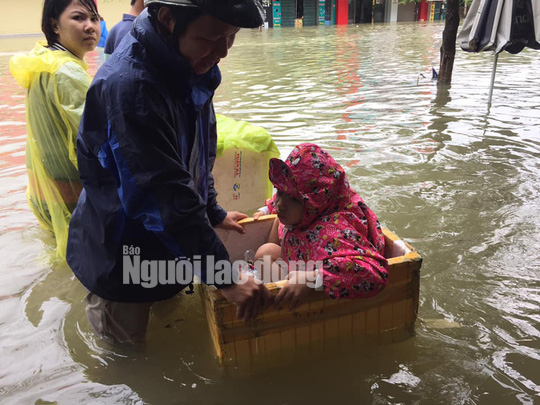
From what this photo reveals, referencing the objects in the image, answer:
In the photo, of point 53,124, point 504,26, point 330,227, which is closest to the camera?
point 330,227

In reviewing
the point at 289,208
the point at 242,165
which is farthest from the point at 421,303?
the point at 242,165

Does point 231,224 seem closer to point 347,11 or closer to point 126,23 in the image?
point 126,23

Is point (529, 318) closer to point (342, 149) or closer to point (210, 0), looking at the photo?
point (210, 0)

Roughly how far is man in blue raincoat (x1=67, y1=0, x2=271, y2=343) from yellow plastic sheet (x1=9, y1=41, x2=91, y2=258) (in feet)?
3.16

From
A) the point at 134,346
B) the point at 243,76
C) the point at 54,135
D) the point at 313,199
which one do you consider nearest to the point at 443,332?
the point at 313,199

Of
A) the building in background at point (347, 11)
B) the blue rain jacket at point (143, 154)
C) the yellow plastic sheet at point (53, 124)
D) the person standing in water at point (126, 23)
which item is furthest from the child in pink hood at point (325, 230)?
the building in background at point (347, 11)

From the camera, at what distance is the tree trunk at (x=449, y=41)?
770cm

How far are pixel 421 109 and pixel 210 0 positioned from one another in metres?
6.26

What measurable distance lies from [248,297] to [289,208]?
57 centimetres

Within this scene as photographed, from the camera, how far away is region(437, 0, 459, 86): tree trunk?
25.2 ft

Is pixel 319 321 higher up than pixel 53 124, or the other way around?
pixel 53 124

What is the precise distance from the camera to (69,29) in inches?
103

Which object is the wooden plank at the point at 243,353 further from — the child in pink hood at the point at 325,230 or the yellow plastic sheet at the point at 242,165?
the yellow plastic sheet at the point at 242,165

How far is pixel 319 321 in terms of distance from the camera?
1932 millimetres
